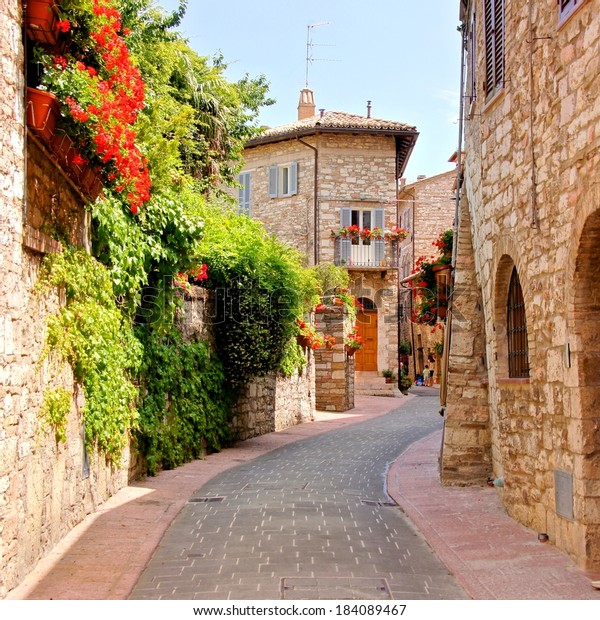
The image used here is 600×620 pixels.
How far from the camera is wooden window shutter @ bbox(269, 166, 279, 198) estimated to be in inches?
1404

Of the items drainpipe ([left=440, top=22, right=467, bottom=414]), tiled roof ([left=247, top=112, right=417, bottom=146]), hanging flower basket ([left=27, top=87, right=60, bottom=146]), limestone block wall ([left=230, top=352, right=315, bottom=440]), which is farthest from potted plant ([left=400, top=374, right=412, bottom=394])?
hanging flower basket ([left=27, top=87, right=60, bottom=146])

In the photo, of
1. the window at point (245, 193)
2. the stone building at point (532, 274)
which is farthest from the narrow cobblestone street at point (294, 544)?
the window at point (245, 193)

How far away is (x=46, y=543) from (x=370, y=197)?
28248 millimetres

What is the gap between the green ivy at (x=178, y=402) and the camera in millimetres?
12188

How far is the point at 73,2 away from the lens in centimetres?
698

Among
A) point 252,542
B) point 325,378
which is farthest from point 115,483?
point 325,378

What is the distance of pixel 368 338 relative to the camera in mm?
35281

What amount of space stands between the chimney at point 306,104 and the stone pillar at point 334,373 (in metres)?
14.1

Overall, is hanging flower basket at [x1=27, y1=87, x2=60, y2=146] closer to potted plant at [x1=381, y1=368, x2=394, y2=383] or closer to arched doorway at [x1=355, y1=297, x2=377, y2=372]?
potted plant at [x1=381, y1=368, x2=394, y2=383]

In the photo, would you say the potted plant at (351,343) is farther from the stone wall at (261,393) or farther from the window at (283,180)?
the window at (283,180)

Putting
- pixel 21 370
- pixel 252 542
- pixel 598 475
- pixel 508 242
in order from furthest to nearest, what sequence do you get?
pixel 508 242, pixel 252 542, pixel 598 475, pixel 21 370

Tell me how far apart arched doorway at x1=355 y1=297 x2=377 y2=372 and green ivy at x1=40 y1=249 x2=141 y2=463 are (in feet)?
79.4

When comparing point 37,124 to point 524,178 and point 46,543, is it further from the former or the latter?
point 524,178

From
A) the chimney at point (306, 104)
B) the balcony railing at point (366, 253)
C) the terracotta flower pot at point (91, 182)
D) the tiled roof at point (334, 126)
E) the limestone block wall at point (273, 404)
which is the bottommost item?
the limestone block wall at point (273, 404)
